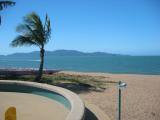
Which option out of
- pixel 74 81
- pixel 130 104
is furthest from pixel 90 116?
pixel 74 81

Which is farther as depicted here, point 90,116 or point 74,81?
point 74,81

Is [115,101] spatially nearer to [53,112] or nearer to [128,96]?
[128,96]

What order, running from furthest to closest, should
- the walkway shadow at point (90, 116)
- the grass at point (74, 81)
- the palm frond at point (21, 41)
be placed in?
the palm frond at point (21, 41)
the grass at point (74, 81)
the walkway shadow at point (90, 116)

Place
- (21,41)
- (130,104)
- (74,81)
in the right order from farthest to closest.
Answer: (21,41)
(74,81)
(130,104)

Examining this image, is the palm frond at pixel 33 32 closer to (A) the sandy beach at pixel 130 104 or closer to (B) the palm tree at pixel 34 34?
(B) the palm tree at pixel 34 34

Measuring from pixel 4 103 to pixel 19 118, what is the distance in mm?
2377

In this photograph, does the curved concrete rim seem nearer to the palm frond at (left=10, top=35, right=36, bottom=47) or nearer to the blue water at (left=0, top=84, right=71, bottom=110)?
the blue water at (left=0, top=84, right=71, bottom=110)

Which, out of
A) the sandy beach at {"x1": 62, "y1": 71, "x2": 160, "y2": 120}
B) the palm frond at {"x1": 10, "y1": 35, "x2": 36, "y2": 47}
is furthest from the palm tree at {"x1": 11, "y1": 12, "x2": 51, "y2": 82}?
the sandy beach at {"x1": 62, "y1": 71, "x2": 160, "y2": 120}

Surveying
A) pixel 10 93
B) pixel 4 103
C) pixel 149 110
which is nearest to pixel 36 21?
pixel 10 93

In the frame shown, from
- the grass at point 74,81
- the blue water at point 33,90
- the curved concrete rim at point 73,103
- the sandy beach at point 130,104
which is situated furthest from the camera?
the grass at point 74,81

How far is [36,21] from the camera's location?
2075 centimetres

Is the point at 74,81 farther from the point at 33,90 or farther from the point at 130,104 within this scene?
the point at 33,90

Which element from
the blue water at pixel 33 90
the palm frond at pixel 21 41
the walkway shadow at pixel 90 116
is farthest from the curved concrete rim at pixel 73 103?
the palm frond at pixel 21 41

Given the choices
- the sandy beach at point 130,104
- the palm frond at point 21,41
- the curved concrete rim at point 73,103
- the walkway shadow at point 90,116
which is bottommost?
the sandy beach at point 130,104
